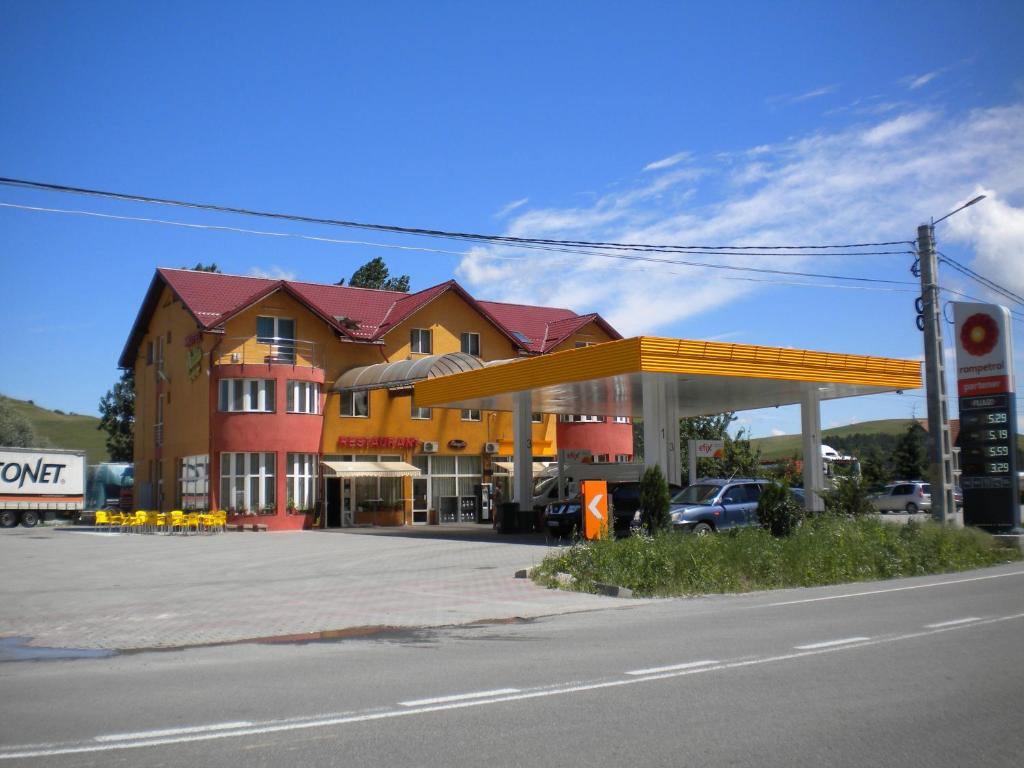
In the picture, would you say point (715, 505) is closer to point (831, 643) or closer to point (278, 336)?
point (831, 643)

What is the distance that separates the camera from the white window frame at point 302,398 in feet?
123

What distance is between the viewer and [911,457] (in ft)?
202

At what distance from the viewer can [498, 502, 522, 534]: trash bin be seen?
31.4 m

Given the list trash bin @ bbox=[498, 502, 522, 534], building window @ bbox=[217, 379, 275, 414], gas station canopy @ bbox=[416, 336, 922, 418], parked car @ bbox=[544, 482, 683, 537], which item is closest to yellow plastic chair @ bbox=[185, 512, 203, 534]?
building window @ bbox=[217, 379, 275, 414]

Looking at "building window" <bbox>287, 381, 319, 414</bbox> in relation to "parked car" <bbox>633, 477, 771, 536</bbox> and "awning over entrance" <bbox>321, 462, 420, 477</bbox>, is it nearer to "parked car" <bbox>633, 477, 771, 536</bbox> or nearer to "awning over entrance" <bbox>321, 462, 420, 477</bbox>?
"awning over entrance" <bbox>321, 462, 420, 477</bbox>

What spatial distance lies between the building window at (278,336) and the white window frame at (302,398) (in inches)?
56.3

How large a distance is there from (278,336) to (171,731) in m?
33.5

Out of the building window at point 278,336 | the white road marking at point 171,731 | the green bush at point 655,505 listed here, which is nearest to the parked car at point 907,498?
the building window at point 278,336

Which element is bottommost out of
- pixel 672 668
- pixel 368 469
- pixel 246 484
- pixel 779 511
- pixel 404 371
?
pixel 672 668

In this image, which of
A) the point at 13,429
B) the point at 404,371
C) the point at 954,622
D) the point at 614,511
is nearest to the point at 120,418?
the point at 13,429

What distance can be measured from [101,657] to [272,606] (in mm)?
4244

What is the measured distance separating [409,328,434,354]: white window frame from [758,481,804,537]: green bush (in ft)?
79.7

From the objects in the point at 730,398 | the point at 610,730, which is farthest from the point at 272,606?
the point at 730,398

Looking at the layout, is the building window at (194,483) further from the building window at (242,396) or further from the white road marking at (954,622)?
the white road marking at (954,622)
